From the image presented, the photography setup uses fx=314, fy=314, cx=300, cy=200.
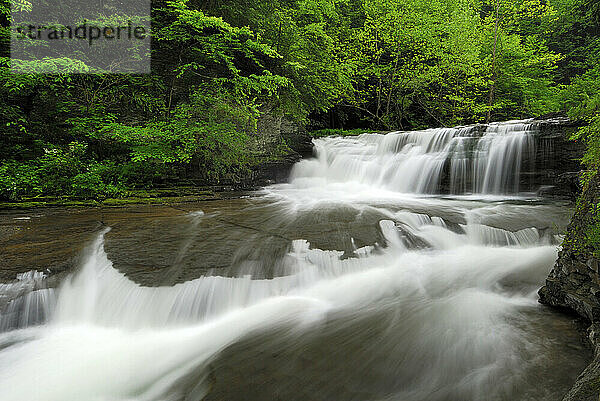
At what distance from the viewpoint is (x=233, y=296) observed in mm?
3646

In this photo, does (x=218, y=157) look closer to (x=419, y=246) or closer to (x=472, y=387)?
(x=419, y=246)

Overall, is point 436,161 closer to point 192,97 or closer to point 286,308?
point 192,97

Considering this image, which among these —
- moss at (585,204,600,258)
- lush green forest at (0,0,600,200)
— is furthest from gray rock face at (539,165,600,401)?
lush green forest at (0,0,600,200)

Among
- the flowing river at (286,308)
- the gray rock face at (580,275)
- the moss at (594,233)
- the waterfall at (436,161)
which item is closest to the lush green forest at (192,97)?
the gray rock face at (580,275)

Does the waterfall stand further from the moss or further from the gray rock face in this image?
the moss

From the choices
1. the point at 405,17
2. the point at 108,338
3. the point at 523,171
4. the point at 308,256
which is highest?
the point at 405,17

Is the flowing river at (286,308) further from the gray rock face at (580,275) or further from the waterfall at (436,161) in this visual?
the waterfall at (436,161)

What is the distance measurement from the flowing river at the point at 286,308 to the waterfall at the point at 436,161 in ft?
8.12

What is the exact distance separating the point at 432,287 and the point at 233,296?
2543mm

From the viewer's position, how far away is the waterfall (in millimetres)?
8445

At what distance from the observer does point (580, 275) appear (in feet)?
9.49

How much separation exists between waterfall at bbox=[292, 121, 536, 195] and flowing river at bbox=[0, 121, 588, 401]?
247 centimetres

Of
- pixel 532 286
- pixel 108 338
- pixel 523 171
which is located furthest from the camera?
pixel 523 171

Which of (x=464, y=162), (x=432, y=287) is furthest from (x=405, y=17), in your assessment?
(x=432, y=287)
